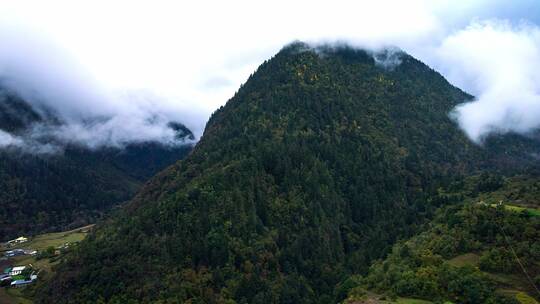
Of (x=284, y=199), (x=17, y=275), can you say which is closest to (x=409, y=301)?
(x=284, y=199)

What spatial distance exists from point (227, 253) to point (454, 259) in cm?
4478

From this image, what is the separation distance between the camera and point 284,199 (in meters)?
120

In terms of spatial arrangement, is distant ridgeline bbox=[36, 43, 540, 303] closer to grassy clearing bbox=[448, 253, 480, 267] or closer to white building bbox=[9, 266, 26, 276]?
grassy clearing bbox=[448, 253, 480, 267]

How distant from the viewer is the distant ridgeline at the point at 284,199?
97875 millimetres

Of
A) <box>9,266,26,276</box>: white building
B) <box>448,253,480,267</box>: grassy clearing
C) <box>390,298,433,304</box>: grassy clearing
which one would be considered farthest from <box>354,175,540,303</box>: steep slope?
<box>9,266,26,276</box>: white building

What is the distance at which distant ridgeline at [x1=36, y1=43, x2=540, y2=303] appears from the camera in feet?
321

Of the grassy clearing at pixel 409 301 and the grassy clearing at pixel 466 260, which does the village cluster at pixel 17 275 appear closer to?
the grassy clearing at pixel 409 301

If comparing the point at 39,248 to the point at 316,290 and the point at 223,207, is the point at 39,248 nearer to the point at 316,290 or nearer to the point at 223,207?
the point at 223,207

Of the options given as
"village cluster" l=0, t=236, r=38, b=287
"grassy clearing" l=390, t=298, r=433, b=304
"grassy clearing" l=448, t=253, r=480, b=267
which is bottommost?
"grassy clearing" l=390, t=298, r=433, b=304

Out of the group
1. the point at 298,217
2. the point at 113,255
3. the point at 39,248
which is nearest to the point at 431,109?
the point at 298,217

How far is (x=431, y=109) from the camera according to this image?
652 feet

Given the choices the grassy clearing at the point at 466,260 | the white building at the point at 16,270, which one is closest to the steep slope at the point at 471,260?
the grassy clearing at the point at 466,260

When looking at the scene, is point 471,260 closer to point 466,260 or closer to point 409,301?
point 466,260

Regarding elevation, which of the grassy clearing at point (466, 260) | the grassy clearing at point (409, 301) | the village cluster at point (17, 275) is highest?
the village cluster at point (17, 275)
